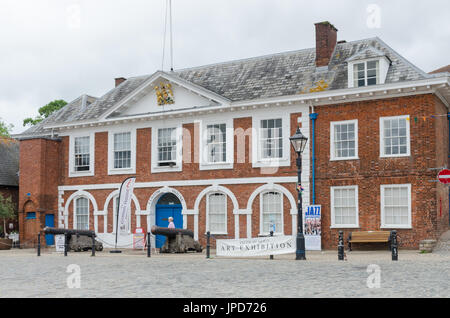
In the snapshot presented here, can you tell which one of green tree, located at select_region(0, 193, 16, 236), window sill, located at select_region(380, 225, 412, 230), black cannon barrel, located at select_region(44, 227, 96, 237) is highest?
green tree, located at select_region(0, 193, 16, 236)

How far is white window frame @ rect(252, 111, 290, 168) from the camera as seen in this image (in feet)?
85.1

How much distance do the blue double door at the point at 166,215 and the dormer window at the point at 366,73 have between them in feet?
33.9

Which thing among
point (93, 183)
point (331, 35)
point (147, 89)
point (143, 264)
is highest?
point (331, 35)

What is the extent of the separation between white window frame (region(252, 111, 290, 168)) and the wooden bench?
4.22 metres

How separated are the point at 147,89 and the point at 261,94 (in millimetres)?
6126

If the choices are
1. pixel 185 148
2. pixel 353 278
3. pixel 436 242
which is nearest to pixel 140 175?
pixel 185 148

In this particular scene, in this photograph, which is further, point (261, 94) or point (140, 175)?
point (140, 175)

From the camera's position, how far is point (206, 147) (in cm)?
2788

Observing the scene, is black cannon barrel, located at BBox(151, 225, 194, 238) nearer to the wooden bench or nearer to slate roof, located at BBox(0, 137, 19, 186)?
the wooden bench

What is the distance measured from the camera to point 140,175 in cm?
2958

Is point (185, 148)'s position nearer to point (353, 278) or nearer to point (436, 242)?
point (436, 242)

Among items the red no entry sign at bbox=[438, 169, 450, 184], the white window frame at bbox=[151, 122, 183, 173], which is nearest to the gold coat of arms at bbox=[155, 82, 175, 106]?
the white window frame at bbox=[151, 122, 183, 173]

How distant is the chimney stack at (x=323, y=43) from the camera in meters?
26.7

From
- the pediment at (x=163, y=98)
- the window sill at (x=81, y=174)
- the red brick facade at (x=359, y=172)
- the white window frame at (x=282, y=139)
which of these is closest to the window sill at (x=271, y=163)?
the white window frame at (x=282, y=139)
